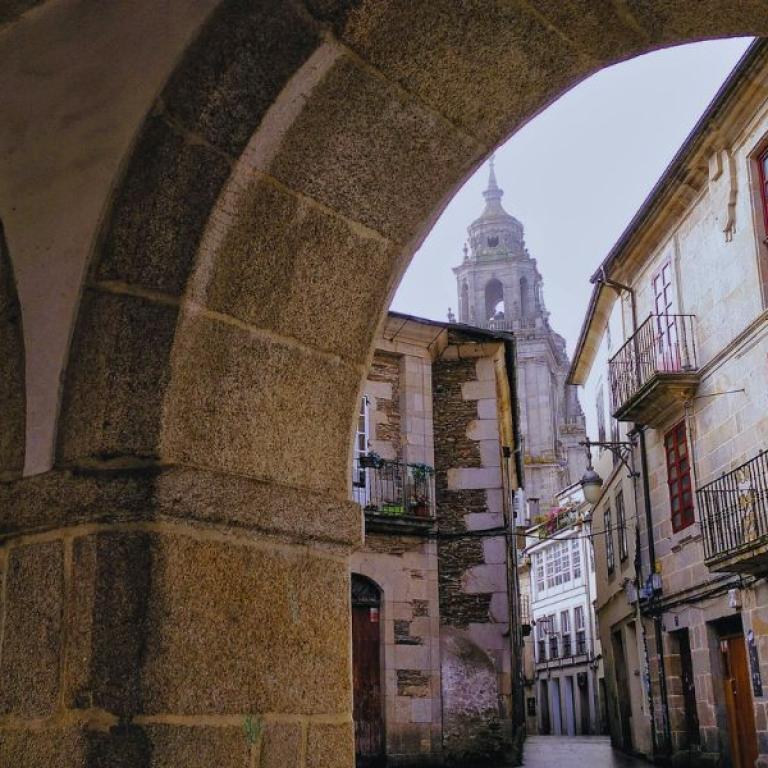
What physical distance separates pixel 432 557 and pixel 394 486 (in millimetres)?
1069

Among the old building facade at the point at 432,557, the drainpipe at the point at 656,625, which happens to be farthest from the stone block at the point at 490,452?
the drainpipe at the point at 656,625

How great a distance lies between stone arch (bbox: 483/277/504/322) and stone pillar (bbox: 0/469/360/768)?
56.9 meters

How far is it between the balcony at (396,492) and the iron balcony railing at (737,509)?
3553mm

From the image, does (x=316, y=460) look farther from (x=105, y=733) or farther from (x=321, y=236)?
(x=105, y=733)

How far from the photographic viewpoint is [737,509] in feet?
41.5

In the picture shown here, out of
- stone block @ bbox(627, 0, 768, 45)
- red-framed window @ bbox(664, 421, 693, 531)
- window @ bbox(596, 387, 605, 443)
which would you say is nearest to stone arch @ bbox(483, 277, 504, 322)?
window @ bbox(596, 387, 605, 443)

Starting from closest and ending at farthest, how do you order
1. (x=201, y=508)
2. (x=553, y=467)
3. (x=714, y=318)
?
(x=201, y=508) < (x=714, y=318) < (x=553, y=467)

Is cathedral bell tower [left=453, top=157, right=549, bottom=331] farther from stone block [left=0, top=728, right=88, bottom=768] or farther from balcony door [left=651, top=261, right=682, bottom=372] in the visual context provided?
stone block [left=0, top=728, right=88, bottom=768]

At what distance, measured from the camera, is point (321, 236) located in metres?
2.60

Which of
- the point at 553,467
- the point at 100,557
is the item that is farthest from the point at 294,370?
the point at 553,467

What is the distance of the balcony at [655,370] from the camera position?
587 inches

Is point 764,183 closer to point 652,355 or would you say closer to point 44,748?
point 652,355

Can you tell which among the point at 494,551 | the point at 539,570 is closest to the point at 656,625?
Result: the point at 494,551

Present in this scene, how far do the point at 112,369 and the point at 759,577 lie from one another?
1156 centimetres
